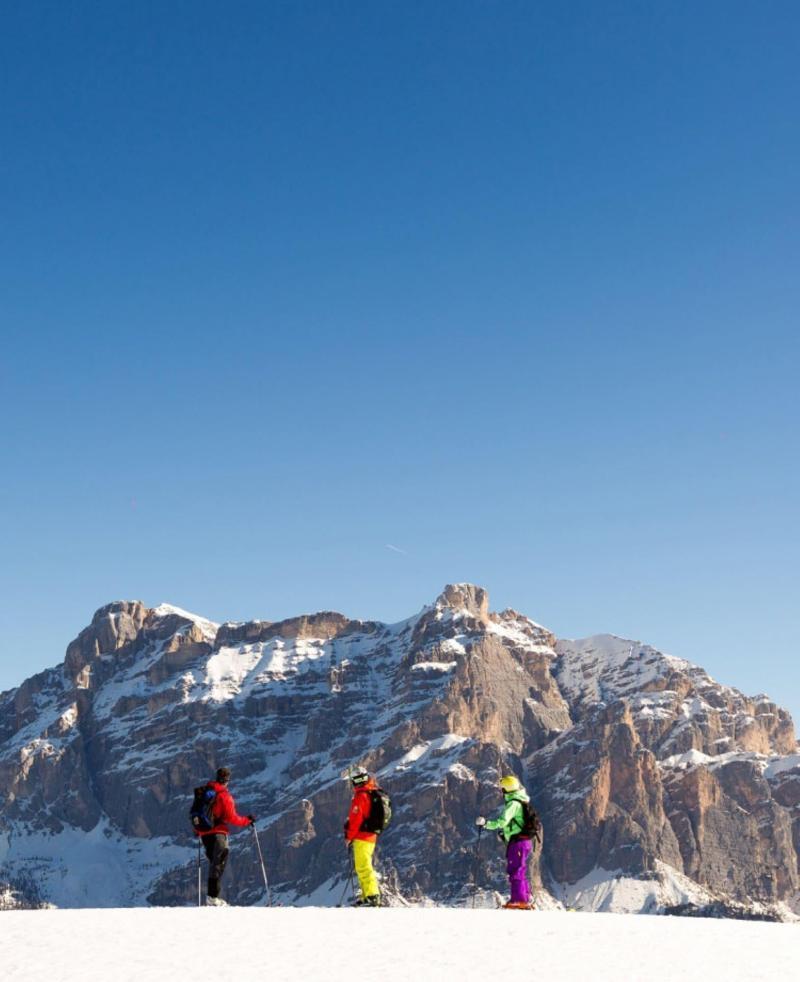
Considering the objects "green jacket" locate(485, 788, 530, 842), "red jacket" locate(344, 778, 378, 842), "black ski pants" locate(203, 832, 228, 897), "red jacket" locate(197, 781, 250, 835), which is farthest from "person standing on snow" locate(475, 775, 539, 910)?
"black ski pants" locate(203, 832, 228, 897)

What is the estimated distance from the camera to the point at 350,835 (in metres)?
26.8

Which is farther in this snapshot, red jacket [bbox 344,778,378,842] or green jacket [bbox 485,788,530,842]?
green jacket [bbox 485,788,530,842]

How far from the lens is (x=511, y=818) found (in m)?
27.2

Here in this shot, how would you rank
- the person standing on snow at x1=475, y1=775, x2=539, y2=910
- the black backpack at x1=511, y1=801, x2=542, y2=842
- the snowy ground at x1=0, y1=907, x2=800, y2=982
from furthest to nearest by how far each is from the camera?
the black backpack at x1=511, y1=801, x2=542, y2=842
the person standing on snow at x1=475, y1=775, x2=539, y2=910
the snowy ground at x1=0, y1=907, x2=800, y2=982

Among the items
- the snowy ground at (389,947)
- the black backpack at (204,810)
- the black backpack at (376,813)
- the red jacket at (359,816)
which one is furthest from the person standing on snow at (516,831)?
the black backpack at (204,810)

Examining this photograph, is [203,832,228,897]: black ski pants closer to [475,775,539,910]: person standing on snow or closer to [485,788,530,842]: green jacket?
[475,775,539,910]: person standing on snow

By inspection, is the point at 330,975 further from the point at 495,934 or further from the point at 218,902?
the point at 218,902

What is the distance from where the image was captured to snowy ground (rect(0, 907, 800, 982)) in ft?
58.0

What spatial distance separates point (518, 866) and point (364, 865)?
3548 millimetres

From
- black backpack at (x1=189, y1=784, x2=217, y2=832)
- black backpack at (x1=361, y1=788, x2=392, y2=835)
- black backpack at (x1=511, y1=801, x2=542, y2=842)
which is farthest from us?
black backpack at (x1=189, y1=784, x2=217, y2=832)

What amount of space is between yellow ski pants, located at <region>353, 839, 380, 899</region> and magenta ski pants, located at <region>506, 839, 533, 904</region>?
306 centimetres

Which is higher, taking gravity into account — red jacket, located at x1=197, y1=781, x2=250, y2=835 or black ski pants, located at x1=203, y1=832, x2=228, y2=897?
red jacket, located at x1=197, y1=781, x2=250, y2=835

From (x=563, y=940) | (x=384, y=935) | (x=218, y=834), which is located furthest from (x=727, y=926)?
(x=218, y=834)

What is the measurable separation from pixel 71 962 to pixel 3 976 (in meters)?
1.06
